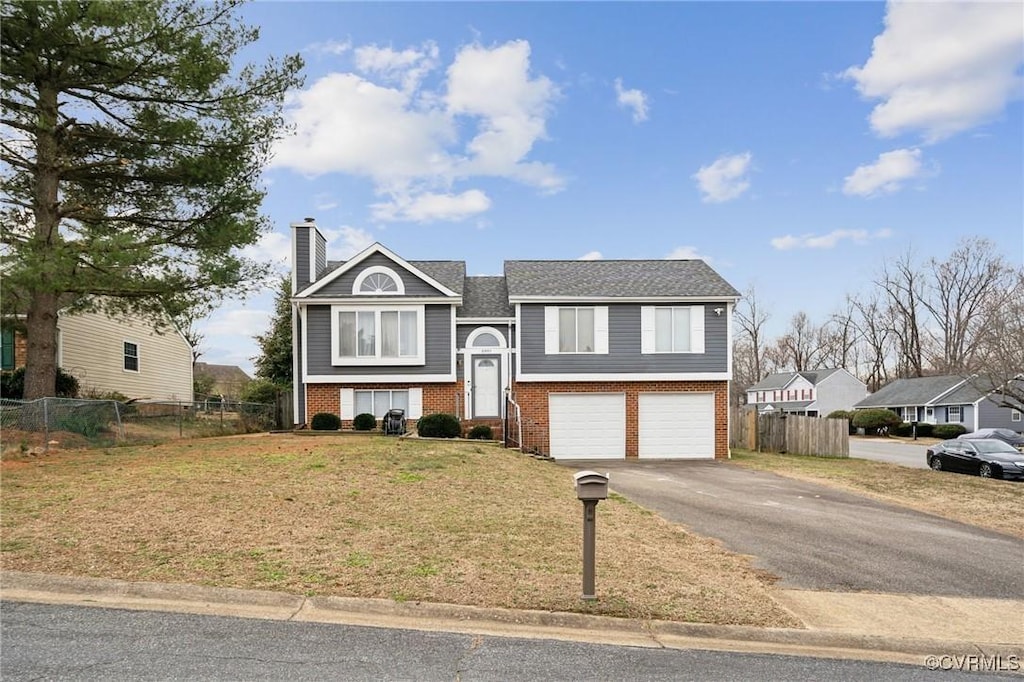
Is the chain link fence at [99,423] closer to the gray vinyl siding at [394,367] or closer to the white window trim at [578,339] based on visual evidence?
the gray vinyl siding at [394,367]

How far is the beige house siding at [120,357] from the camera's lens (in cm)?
2359

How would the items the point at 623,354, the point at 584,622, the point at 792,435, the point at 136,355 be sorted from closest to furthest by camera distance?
1. the point at 584,622
2. the point at 623,354
3. the point at 792,435
4. the point at 136,355

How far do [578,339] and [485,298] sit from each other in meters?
3.66

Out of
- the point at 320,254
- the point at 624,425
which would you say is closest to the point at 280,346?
the point at 320,254

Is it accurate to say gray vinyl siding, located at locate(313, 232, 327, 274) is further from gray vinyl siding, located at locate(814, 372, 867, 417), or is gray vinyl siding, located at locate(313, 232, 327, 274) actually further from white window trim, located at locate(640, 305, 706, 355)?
gray vinyl siding, located at locate(814, 372, 867, 417)

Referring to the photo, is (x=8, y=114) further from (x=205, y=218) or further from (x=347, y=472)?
(x=347, y=472)

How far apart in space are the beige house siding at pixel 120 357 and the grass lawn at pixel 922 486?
18.1 metres

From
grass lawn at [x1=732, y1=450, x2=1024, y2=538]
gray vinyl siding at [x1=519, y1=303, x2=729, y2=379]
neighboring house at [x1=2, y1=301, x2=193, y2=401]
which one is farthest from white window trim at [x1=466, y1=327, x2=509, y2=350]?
neighboring house at [x1=2, y1=301, x2=193, y2=401]

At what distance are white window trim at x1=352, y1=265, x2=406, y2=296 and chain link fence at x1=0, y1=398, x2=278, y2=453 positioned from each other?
5.61 metres

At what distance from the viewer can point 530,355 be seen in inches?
894

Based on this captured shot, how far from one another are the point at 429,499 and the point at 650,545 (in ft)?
10.8

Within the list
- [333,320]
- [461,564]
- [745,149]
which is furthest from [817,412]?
[461,564]

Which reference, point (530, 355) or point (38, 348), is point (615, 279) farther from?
point (38, 348)

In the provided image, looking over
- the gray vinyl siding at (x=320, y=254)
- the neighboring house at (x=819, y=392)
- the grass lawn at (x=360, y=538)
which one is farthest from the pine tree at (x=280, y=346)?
the neighboring house at (x=819, y=392)
